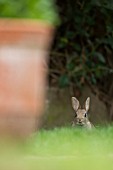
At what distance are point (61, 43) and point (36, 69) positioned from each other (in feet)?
27.7

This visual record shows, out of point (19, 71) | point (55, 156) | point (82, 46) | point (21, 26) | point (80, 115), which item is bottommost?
point (55, 156)

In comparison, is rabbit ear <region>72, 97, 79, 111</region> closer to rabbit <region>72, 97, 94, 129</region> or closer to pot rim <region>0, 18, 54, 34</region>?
rabbit <region>72, 97, 94, 129</region>

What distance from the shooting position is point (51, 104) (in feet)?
36.4

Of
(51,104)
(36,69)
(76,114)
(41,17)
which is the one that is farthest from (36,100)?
(51,104)

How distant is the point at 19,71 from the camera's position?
2797 mm

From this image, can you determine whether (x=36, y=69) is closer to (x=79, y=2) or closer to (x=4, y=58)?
(x=4, y=58)

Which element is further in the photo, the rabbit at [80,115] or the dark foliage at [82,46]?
the dark foliage at [82,46]

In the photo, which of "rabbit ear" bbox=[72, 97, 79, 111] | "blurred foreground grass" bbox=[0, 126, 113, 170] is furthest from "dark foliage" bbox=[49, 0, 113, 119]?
"blurred foreground grass" bbox=[0, 126, 113, 170]

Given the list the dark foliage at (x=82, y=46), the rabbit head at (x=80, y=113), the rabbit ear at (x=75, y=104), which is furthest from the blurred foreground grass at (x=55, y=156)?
the dark foliage at (x=82, y=46)

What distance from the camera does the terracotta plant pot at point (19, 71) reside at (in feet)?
9.18

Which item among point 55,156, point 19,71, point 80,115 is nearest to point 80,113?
point 80,115

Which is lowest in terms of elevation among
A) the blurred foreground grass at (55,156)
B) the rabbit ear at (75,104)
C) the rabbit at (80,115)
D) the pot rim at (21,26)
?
the blurred foreground grass at (55,156)

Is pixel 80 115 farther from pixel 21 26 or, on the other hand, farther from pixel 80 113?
pixel 21 26

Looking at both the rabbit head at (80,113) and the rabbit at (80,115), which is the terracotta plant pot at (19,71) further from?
the rabbit head at (80,113)
